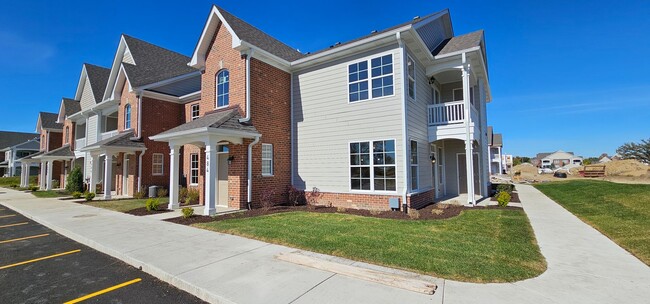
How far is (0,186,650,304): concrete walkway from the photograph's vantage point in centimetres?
385

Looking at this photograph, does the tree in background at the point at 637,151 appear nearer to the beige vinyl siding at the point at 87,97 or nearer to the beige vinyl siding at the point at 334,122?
the beige vinyl siding at the point at 334,122

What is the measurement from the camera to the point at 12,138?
5909 cm

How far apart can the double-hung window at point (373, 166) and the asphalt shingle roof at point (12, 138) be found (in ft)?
252

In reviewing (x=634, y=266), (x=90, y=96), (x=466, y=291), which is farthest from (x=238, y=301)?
(x=90, y=96)

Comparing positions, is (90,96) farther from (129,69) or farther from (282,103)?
(282,103)

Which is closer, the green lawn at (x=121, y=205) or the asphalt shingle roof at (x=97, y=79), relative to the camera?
the green lawn at (x=121, y=205)

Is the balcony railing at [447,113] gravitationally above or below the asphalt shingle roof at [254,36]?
below

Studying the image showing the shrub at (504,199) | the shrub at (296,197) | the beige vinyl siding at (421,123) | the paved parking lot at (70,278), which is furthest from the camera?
the shrub at (296,197)

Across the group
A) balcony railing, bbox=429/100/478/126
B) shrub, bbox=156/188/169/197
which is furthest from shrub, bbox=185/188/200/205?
balcony railing, bbox=429/100/478/126

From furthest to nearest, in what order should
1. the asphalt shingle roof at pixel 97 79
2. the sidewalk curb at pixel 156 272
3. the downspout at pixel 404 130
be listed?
the asphalt shingle roof at pixel 97 79
the downspout at pixel 404 130
the sidewalk curb at pixel 156 272

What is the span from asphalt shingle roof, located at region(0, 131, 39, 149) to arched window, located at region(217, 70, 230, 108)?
233 ft

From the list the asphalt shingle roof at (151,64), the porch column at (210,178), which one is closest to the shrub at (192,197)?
the porch column at (210,178)

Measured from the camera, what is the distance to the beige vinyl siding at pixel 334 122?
10.9 m

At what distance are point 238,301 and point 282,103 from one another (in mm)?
10526
